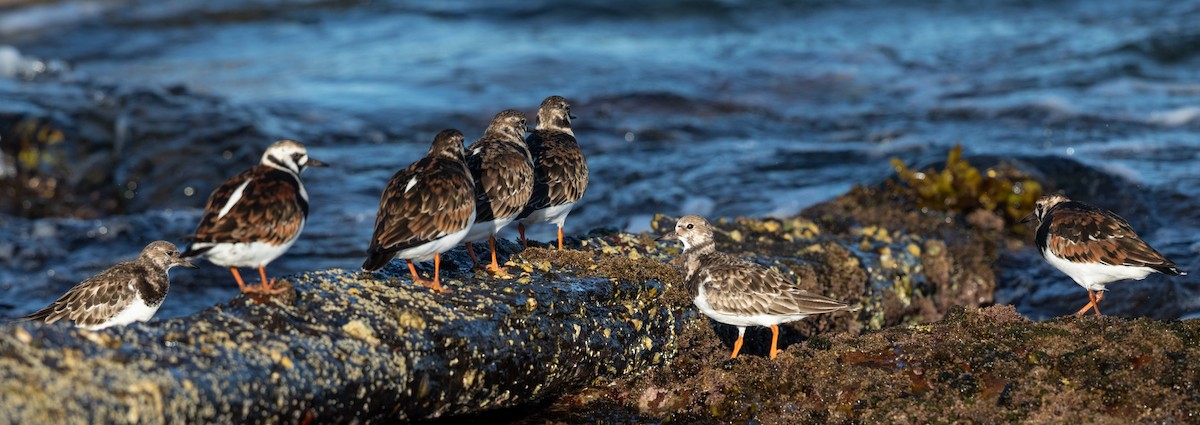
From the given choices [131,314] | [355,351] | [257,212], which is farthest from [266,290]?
[131,314]

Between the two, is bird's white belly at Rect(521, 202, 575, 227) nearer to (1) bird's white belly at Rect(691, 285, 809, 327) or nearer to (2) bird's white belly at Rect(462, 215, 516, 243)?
(2) bird's white belly at Rect(462, 215, 516, 243)

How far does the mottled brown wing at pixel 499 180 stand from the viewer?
6.60 metres

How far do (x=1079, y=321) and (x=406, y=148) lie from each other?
422 inches

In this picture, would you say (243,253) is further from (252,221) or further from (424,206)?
(424,206)

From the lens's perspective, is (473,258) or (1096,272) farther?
(1096,272)

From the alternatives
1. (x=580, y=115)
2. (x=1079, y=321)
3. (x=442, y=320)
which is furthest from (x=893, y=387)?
(x=580, y=115)

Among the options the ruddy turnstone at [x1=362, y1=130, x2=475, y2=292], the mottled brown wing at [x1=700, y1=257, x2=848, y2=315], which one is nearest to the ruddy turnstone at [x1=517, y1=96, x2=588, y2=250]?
the ruddy turnstone at [x1=362, y1=130, x2=475, y2=292]

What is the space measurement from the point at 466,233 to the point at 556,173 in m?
1.38

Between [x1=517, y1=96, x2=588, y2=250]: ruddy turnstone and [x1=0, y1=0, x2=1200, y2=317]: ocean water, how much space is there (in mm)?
3361

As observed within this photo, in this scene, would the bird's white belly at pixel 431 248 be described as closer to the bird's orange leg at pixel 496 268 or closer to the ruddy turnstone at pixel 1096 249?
the bird's orange leg at pixel 496 268

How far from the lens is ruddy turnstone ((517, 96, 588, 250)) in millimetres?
7242

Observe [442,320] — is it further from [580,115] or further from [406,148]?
[580,115]

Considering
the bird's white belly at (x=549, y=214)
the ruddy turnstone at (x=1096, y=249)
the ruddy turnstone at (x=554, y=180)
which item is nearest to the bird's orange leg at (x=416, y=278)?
the ruddy turnstone at (x=554, y=180)

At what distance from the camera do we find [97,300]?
6.19 meters
